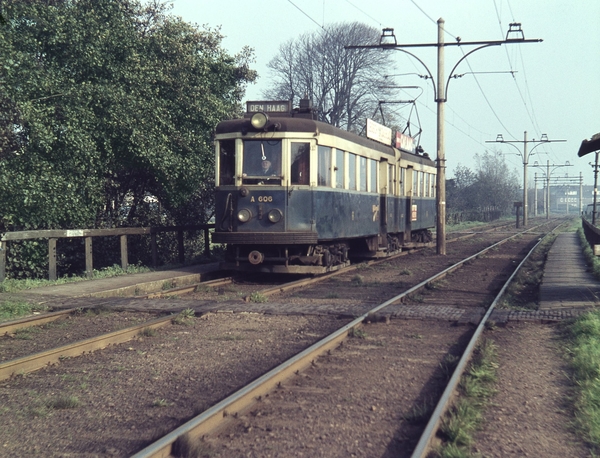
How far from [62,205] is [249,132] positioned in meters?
4.17

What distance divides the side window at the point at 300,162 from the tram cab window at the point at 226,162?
1187 millimetres

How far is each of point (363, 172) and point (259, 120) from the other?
12.0 ft

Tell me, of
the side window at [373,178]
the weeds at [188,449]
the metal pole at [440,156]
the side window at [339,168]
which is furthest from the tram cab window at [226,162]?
the metal pole at [440,156]

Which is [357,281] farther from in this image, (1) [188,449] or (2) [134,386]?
(1) [188,449]

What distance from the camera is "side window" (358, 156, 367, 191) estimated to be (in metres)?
15.9

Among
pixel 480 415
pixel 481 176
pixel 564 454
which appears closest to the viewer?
pixel 564 454

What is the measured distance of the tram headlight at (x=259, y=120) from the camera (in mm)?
13125

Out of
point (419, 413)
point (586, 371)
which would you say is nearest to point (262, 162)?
point (586, 371)

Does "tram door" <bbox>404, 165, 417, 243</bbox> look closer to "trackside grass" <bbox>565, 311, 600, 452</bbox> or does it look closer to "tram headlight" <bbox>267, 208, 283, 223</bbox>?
"tram headlight" <bbox>267, 208, 283, 223</bbox>

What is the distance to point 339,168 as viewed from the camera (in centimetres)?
1439

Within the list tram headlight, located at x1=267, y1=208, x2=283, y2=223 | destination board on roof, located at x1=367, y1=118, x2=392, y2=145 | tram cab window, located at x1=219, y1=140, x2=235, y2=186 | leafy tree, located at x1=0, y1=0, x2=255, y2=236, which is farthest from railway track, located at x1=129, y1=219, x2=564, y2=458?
destination board on roof, located at x1=367, y1=118, x2=392, y2=145

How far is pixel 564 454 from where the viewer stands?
434 centimetres

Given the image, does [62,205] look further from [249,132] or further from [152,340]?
[152,340]

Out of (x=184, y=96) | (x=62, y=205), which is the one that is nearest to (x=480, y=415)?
(x=62, y=205)
